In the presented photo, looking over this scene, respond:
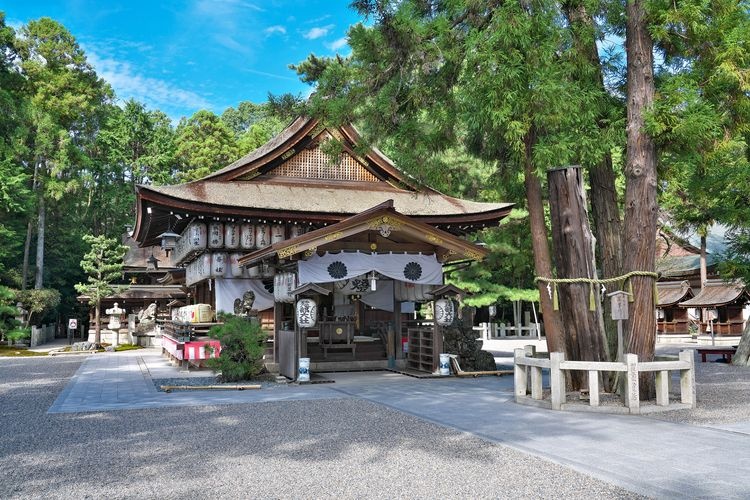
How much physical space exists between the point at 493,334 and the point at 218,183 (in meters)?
22.3

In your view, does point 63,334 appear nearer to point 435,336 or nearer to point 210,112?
point 210,112

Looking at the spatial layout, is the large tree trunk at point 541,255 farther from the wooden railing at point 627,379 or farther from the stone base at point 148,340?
the stone base at point 148,340

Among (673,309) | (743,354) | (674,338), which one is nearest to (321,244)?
(743,354)

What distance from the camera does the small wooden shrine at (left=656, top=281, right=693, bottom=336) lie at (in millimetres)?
33569

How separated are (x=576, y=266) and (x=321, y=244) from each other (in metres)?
5.76

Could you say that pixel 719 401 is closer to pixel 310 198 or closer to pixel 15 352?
pixel 310 198

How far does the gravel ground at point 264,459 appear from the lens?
4.84 metres

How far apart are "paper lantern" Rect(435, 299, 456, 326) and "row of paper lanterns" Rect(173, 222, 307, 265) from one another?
17.3 ft

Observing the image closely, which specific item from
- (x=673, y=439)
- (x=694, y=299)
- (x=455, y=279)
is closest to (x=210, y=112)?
(x=455, y=279)

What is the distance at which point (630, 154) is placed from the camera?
964cm

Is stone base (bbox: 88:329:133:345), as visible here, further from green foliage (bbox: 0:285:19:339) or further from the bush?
the bush

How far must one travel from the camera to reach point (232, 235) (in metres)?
17.4

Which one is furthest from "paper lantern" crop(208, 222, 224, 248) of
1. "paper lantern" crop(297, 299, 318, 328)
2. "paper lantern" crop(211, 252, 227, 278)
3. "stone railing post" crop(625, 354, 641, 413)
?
"stone railing post" crop(625, 354, 641, 413)

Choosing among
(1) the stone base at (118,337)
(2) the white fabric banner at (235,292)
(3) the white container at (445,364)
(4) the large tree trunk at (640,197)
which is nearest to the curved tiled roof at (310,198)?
(2) the white fabric banner at (235,292)
